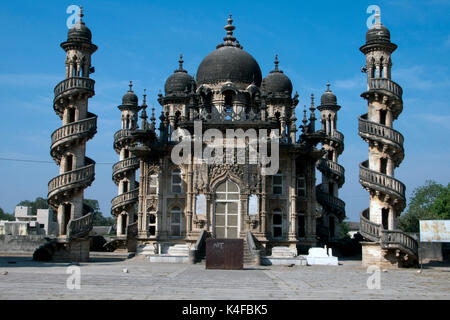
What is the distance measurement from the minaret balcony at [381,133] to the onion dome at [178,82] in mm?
18950

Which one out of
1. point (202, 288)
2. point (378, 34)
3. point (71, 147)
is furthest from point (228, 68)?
point (202, 288)

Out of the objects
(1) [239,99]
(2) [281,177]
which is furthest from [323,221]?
(1) [239,99]

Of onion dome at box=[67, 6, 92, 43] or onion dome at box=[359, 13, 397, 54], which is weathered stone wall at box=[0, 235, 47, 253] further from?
onion dome at box=[359, 13, 397, 54]

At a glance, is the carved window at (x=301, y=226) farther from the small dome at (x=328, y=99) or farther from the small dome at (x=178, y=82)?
the small dome at (x=178, y=82)

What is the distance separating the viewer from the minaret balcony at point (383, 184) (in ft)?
107

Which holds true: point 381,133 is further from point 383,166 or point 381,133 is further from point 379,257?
point 379,257

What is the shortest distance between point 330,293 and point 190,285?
4.74m

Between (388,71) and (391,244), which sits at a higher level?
(388,71)

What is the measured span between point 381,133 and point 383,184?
3.11m

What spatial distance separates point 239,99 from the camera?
43.3m

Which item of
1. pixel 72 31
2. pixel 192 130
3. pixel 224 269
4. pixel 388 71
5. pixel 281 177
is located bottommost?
pixel 224 269

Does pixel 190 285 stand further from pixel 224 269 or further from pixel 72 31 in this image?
pixel 72 31
